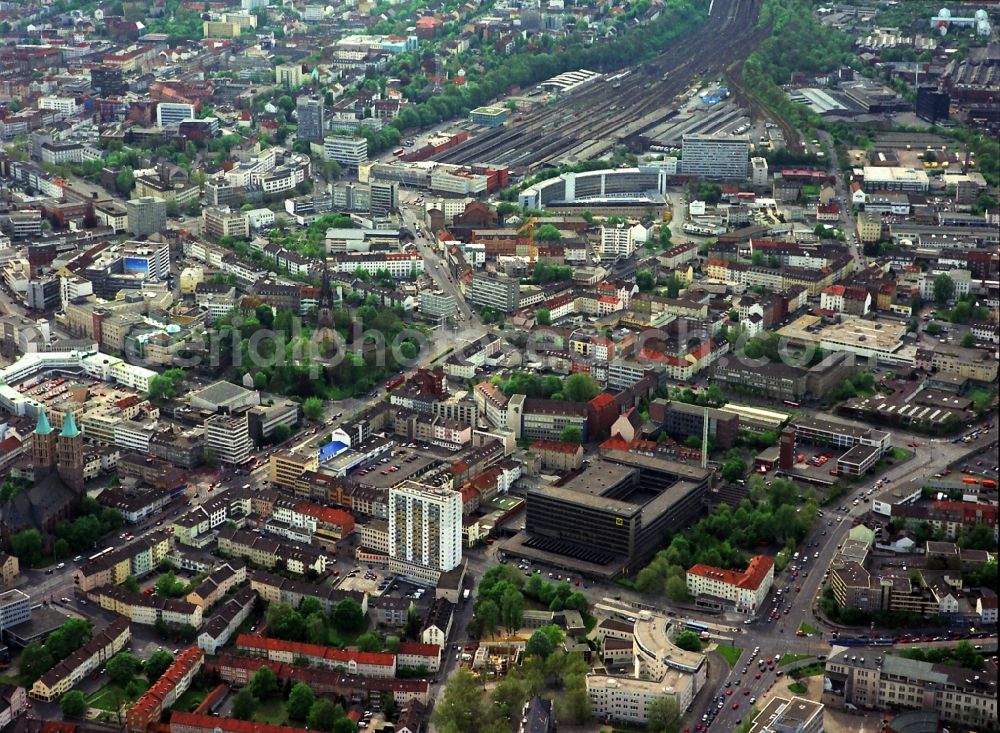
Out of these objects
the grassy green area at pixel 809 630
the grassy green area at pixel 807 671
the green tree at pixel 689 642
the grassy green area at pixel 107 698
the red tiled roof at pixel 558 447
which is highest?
the red tiled roof at pixel 558 447

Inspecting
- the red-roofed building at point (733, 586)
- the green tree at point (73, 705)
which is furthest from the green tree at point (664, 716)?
the green tree at point (73, 705)

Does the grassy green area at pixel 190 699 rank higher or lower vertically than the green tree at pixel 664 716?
lower

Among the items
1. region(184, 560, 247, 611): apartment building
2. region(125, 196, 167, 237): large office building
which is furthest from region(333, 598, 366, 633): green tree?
region(125, 196, 167, 237): large office building

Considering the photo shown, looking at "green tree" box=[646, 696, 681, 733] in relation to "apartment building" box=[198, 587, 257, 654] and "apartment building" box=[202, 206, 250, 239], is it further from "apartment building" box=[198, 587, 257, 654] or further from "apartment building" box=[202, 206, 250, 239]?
"apartment building" box=[202, 206, 250, 239]

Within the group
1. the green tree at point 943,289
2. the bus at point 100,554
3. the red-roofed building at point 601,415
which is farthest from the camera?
the green tree at point 943,289

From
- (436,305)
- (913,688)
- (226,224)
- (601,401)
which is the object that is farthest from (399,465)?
(226,224)

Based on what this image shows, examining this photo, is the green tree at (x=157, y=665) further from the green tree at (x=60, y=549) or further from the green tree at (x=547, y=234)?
the green tree at (x=547, y=234)

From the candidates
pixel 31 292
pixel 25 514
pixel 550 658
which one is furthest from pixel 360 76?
pixel 550 658
